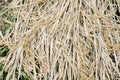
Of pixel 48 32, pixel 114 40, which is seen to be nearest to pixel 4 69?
pixel 48 32

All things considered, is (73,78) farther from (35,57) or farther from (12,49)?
(12,49)

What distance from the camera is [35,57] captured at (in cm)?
164

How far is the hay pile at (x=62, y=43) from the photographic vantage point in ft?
5.30

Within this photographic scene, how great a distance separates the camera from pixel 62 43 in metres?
1.63

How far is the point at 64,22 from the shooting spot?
1.67 m

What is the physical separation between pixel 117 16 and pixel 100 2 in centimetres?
12

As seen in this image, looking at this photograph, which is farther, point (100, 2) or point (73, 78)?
point (100, 2)

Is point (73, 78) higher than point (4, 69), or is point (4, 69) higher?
point (4, 69)

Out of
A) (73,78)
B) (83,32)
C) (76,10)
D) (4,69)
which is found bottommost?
(73,78)

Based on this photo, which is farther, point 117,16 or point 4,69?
point 117,16

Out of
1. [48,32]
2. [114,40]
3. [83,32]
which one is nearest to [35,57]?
[48,32]

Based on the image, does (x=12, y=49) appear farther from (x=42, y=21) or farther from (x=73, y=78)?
(x=73, y=78)

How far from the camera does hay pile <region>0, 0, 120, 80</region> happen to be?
5.30 feet

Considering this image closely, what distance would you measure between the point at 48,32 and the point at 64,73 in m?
0.24
